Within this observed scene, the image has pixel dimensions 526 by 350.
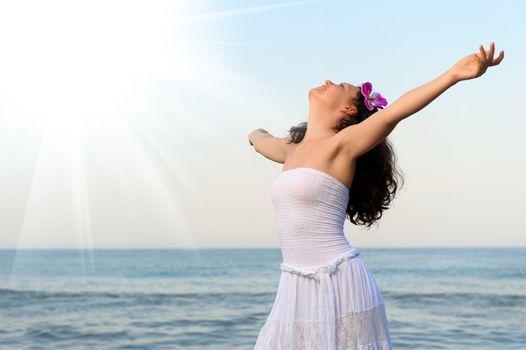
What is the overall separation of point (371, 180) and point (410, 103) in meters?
0.64

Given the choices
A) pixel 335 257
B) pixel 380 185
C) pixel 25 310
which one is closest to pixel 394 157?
pixel 380 185

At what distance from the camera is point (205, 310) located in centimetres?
1483

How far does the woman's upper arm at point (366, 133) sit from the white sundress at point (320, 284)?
142 millimetres

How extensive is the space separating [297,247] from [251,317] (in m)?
10.8

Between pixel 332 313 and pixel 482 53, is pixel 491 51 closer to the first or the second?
pixel 482 53

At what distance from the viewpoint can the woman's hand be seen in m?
2.55

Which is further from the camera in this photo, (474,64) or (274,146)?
(274,146)

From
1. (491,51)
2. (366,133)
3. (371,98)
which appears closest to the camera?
(491,51)

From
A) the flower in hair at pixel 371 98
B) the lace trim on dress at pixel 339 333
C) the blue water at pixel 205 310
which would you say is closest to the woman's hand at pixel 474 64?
the flower in hair at pixel 371 98

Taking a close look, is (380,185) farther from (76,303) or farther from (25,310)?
(76,303)

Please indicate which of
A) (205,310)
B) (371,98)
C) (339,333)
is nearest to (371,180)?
(371,98)

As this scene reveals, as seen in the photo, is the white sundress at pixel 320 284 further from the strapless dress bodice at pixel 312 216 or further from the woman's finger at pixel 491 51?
the woman's finger at pixel 491 51

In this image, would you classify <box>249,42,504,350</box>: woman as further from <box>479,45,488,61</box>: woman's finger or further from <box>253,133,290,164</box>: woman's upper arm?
<box>479,45,488,61</box>: woman's finger

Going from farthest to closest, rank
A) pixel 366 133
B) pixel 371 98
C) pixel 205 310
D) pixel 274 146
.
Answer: pixel 205 310 < pixel 274 146 < pixel 371 98 < pixel 366 133
